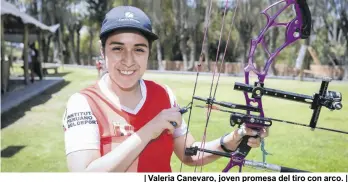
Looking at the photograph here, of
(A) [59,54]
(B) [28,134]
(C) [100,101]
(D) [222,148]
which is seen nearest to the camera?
(C) [100,101]

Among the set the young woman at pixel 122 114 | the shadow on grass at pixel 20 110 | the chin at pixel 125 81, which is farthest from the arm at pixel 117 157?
the shadow on grass at pixel 20 110

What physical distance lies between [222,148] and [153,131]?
43 cm

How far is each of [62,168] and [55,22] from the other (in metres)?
18.9

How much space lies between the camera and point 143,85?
1.41 metres

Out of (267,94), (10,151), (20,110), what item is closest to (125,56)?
(267,94)

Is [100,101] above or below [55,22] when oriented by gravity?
below

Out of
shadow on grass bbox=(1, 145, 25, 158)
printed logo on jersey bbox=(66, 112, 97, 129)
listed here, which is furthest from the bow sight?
shadow on grass bbox=(1, 145, 25, 158)

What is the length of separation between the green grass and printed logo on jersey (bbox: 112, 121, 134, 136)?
0.75m

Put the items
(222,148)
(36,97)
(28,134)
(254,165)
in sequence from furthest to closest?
(36,97), (28,134), (222,148), (254,165)

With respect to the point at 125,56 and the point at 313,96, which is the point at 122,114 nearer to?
the point at 125,56

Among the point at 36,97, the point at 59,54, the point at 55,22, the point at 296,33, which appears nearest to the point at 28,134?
the point at 36,97

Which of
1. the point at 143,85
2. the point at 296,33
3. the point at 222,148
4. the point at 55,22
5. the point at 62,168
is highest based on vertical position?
the point at 55,22
